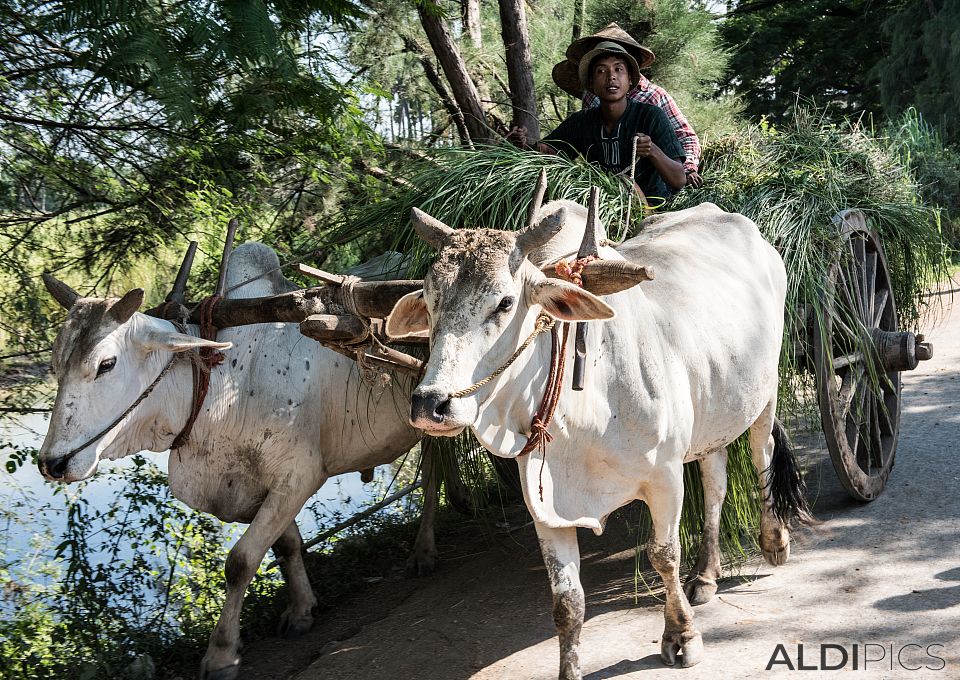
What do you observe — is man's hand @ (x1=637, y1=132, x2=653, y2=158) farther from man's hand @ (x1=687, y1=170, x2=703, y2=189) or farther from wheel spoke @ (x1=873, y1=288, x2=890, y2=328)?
wheel spoke @ (x1=873, y1=288, x2=890, y2=328)

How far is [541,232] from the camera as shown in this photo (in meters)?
2.52

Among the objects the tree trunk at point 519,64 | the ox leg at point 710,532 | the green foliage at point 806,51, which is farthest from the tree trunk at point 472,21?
the green foliage at point 806,51

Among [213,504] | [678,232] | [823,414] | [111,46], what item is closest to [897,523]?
[823,414]

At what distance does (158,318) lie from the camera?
364 cm

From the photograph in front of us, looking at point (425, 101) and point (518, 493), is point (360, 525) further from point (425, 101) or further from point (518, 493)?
point (425, 101)

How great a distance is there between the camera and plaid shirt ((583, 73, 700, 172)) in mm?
4484

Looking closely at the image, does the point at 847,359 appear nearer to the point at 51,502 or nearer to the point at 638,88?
the point at 638,88

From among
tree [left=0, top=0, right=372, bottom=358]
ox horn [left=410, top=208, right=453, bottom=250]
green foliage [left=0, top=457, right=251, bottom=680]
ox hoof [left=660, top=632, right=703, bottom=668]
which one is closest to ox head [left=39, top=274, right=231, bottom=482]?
tree [left=0, top=0, right=372, bottom=358]

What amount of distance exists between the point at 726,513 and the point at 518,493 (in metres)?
1.11

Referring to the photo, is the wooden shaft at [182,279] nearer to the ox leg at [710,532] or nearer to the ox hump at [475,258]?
the ox hump at [475,258]

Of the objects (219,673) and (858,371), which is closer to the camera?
(219,673)

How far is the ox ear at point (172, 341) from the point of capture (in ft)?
11.0

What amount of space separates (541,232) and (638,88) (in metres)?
2.85

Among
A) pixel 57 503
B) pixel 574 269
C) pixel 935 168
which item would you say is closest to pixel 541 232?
pixel 574 269
